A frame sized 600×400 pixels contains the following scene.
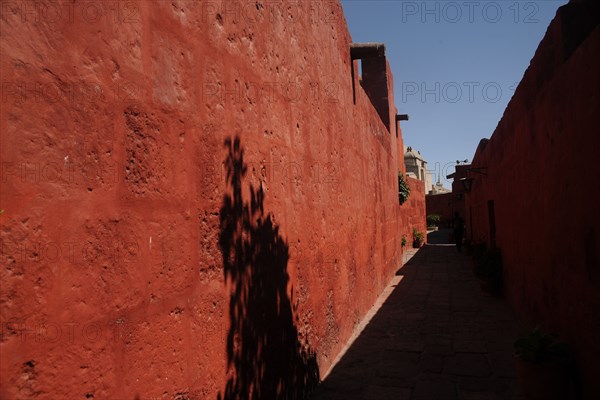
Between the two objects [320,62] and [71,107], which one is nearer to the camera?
[71,107]

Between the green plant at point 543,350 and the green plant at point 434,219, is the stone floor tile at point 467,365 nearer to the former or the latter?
the green plant at point 543,350

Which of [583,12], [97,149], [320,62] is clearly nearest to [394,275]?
[320,62]

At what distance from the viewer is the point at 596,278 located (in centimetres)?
302

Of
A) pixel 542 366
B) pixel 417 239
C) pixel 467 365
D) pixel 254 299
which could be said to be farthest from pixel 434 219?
pixel 254 299

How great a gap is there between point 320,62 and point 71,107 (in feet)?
11.9

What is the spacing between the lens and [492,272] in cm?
792

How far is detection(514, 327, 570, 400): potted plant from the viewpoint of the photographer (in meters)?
3.32

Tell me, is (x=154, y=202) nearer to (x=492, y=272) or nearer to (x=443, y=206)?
(x=492, y=272)

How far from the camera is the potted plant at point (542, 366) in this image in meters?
3.32

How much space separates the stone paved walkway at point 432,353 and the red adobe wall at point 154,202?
721 mm

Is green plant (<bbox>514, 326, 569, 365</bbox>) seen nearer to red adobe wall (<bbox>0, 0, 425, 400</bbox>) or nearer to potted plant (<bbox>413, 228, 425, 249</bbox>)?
red adobe wall (<bbox>0, 0, 425, 400</bbox>)

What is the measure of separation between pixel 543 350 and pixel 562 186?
1.45 m

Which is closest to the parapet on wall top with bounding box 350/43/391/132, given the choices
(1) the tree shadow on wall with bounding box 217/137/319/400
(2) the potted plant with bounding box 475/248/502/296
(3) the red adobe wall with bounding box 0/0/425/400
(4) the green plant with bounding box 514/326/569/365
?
(2) the potted plant with bounding box 475/248/502/296

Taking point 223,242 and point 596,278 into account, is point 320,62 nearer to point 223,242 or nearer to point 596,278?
point 223,242
